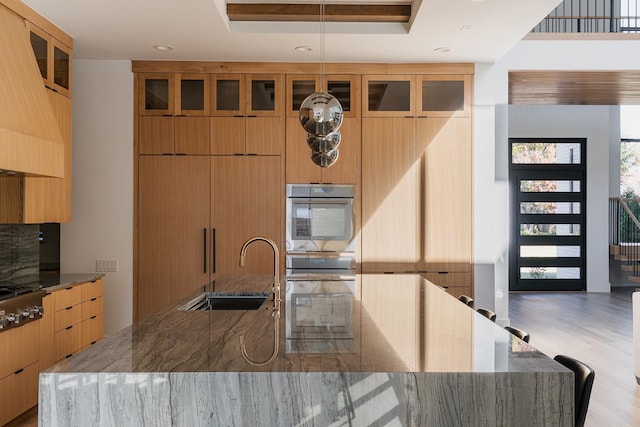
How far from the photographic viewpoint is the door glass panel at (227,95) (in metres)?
5.36

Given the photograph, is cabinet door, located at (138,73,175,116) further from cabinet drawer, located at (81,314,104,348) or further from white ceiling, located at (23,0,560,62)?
cabinet drawer, located at (81,314,104,348)

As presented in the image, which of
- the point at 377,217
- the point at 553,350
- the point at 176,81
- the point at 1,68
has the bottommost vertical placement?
the point at 553,350

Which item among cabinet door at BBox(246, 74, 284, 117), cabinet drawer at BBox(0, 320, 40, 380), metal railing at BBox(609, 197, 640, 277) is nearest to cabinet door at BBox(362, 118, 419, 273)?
cabinet door at BBox(246, 74, 284, 117)

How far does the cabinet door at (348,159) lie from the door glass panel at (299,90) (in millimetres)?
492

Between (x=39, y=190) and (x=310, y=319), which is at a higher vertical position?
(x=39, y=190)

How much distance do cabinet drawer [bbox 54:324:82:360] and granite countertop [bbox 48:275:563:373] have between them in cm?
172

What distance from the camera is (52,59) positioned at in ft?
14.2

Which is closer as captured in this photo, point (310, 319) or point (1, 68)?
point (310, 319)

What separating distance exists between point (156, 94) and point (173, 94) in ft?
0.57

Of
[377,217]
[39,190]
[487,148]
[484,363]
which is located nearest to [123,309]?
[39,190]

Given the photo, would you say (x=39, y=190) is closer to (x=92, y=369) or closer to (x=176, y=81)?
(x=176, y=81)

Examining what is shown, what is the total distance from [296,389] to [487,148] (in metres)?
4.50

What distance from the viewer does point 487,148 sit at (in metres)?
5.46

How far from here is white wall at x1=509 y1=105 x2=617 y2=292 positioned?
31.5 feet
